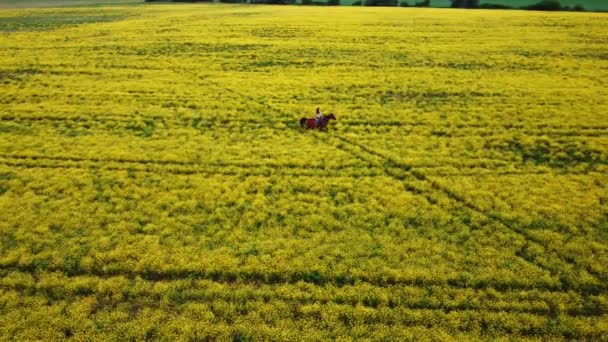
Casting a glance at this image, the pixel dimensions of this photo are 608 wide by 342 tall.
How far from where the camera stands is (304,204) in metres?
16.3

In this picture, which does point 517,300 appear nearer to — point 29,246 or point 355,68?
point 29,246

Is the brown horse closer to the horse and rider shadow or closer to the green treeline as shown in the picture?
the horse and rider shadow

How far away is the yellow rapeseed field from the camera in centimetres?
1141

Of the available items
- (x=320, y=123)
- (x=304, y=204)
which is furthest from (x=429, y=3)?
(x=304, y=204)

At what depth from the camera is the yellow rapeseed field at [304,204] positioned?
1141 centimetres

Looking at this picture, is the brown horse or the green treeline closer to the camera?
the brown horse

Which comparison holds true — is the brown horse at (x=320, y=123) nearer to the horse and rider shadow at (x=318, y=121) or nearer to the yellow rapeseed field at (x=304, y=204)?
the horse and rider shadow at (x=318, y=121)

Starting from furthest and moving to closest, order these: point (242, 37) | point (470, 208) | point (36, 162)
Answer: point (242, 37) → point (36, 162) → point (470, 208)

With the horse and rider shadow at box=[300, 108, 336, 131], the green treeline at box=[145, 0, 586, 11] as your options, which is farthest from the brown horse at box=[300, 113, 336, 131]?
the green treeline at box=[145, 0, 586, 11]

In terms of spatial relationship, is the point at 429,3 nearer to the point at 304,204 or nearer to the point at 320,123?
the point at 320,123

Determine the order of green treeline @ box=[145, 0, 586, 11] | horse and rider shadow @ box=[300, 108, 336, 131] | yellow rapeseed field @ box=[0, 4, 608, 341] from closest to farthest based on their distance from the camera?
yellow rapeseed field @ box=[0, 4, 608, 341] → horse and rider shadow @ box=[300, 108, 336, 131] → green treeline @ box=[145, 0, 586, 11]

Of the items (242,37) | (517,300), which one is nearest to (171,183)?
(517,300)

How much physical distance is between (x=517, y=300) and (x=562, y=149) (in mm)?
12210

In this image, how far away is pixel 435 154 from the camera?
20.5 metres
